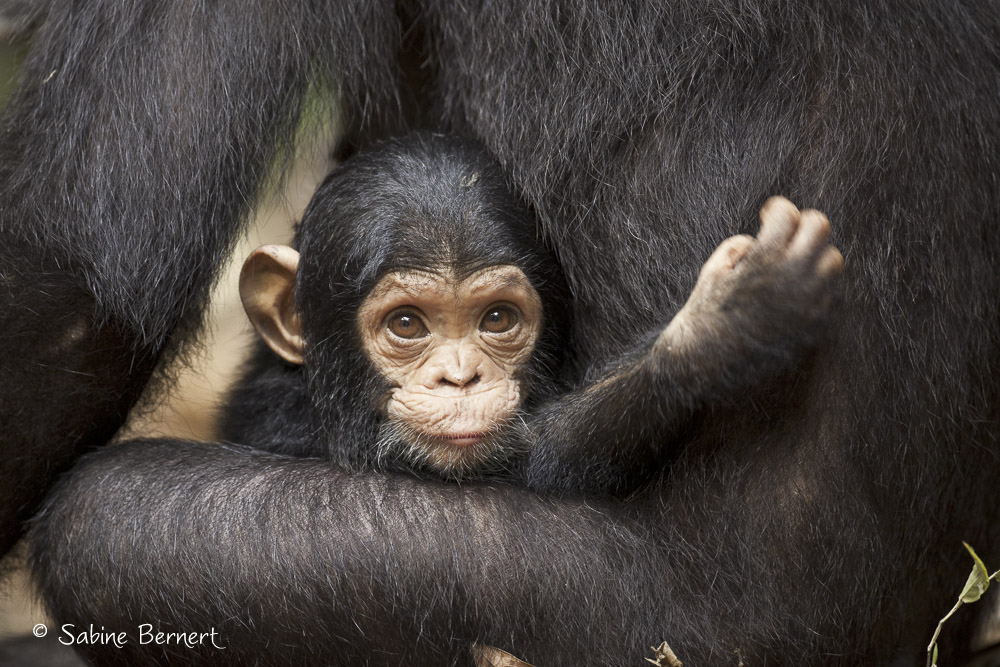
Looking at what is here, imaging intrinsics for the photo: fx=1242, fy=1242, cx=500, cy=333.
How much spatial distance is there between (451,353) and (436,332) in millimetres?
95

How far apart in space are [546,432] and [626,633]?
54 cm

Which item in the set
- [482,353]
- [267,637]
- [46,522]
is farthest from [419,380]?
[46,522]

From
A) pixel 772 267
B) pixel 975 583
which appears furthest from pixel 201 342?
pixel 975 583

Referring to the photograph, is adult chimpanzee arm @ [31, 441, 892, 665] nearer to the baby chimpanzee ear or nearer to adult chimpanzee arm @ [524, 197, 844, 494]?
adult chimpanzee arm @ [524, 197, 844, 494]

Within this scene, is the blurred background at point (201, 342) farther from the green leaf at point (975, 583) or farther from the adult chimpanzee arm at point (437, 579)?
the green leaf at point (975, 583)

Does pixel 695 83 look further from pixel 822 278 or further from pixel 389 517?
pixel 389 517

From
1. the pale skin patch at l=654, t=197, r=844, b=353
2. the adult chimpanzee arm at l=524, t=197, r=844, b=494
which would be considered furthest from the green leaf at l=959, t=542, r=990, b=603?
the pale skin patch at l=654, t=197, r=844, b=353

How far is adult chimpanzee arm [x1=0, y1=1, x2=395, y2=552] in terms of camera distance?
3176 mm

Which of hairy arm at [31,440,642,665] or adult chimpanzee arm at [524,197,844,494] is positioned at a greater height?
adult chimpanzee arm at [524,197,844,494]

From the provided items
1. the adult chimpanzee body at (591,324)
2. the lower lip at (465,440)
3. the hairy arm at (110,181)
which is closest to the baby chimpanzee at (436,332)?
the lower lip at (465,440)

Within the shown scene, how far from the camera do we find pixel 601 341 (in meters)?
3.22

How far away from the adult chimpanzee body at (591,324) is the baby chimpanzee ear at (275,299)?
469mm

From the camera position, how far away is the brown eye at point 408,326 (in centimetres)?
351

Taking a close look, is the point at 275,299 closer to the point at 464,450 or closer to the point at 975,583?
the point at 464,450
